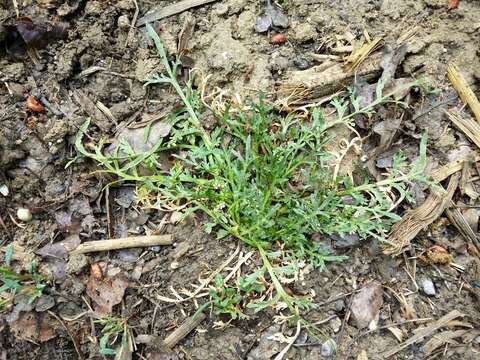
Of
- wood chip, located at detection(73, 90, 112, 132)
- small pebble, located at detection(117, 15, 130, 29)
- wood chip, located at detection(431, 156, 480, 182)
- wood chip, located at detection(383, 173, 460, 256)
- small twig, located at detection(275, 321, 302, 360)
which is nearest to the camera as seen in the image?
small twig, located at detection(275, 321, 302, 360)

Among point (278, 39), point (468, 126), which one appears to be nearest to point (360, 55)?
point (278, 39)

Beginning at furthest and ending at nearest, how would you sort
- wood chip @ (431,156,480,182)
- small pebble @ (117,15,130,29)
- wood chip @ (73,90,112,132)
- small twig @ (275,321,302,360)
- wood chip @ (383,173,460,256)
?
small pebble @ (117,15,130,29), wood chip @ (73,90,112,132), wood chip @ (431,156,480,182), wood chip @ (383,173,460,256), small twig @ (275,321,302,360)

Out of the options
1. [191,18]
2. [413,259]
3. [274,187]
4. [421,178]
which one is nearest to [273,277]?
[274,187]

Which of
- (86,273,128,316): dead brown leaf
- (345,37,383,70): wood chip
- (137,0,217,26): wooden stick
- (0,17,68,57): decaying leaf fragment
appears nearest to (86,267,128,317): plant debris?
(86,273,128,316): dead brown leaf

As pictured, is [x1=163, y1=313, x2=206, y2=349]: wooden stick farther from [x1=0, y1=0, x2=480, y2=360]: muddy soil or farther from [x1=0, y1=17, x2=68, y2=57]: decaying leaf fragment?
[x1=0, y1=17, x2=68, y2=57]: decaying leaf fragment

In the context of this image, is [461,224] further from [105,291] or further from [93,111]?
[93,111]

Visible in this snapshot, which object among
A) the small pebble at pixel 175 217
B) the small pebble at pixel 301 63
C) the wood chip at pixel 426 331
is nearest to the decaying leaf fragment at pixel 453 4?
the small pebble at pixel 301 63
